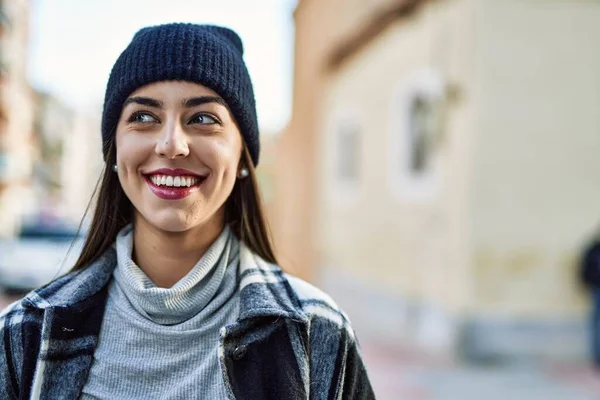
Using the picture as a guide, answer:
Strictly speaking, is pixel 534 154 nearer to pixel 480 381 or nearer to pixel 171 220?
pixel 480 381

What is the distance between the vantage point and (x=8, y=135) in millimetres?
28078

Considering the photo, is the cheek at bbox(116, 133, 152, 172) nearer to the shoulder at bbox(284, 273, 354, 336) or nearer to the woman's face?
the woman's face

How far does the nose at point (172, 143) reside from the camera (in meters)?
1.57

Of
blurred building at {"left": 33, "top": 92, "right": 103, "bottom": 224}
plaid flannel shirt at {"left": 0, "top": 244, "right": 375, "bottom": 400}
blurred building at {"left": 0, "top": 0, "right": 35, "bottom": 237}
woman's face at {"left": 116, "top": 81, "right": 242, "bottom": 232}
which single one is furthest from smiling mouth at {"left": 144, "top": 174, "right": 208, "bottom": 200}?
blurred building at {"left": 33, "top": 92, "right": 103, "bottom": 224}

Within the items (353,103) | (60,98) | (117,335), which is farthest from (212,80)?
(60,98)

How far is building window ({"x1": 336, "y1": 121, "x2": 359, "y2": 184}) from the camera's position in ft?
37.0

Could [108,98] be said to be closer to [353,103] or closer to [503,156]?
[503,156]

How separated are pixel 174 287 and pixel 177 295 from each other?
0.08ft

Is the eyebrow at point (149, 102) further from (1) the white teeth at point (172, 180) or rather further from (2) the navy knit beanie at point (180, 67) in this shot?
(1) the white teeth at point (172, 180)

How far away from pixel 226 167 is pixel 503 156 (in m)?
5.69

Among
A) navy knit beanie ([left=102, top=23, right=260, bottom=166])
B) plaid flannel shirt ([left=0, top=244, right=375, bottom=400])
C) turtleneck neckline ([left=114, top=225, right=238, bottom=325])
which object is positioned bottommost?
plaid flannel shirt ([left=0, top=244, right=375, bottom=400])

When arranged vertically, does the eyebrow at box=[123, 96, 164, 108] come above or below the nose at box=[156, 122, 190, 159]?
above

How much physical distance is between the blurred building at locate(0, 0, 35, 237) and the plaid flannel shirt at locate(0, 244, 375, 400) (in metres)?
27.4

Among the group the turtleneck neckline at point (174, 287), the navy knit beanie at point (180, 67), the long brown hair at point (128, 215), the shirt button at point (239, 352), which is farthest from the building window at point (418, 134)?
the shirt button at point (239, 352)
